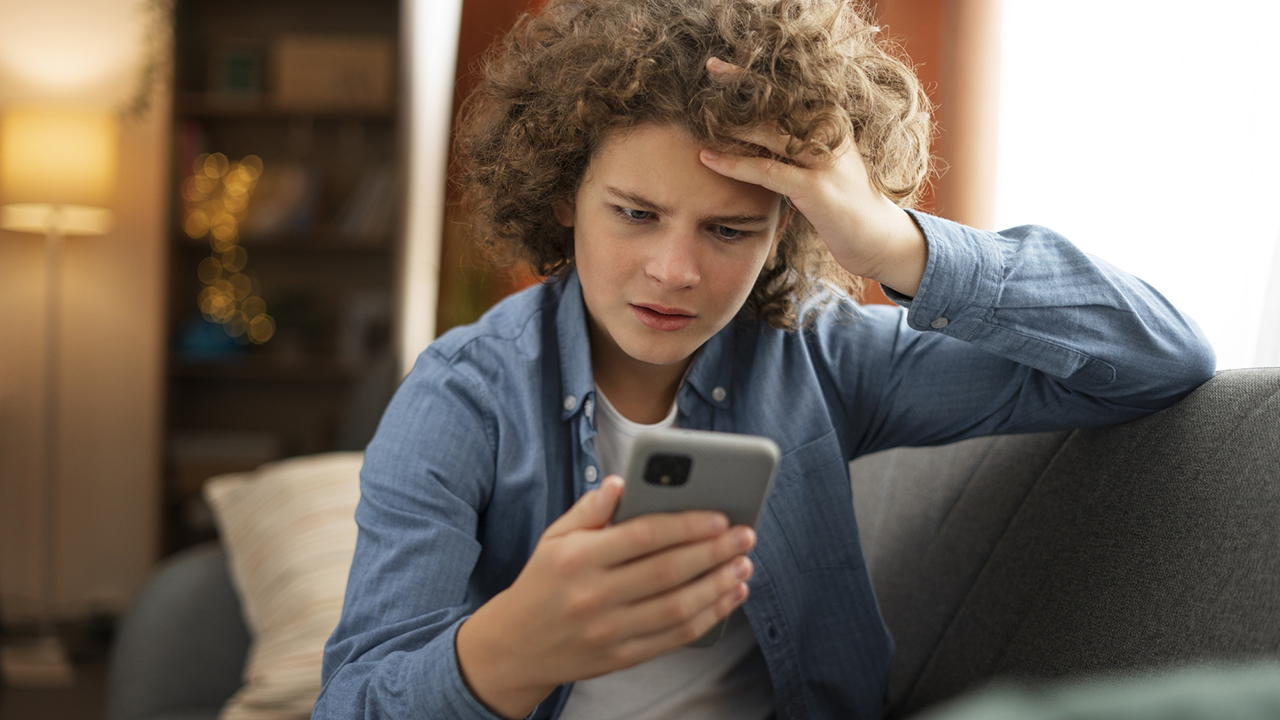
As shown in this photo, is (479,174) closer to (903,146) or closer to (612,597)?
(903,146)

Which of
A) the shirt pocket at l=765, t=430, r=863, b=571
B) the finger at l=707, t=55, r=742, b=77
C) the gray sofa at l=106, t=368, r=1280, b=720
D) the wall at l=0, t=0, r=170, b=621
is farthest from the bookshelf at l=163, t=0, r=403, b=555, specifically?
the finger at l=707, t=55, r=742, b=77

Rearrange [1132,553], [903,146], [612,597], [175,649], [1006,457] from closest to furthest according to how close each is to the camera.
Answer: [612,597] < [1132,553] < [903,146] < [1006,457] < [175,649]

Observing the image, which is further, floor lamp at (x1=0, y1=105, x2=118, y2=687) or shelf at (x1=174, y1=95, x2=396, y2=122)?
shelf at (x1=174, y1=95, x2=396, y2=122)

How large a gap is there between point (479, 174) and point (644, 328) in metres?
0.34

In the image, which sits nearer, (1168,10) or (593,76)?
(593,76)

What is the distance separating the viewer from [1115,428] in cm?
94

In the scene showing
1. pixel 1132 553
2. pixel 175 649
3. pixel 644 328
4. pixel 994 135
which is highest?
pixel 994 135

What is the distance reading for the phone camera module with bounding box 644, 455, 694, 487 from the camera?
564 millimetres

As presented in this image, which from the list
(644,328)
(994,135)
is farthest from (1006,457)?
(994,135)

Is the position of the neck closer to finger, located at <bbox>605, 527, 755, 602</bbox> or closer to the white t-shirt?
the white t-shirt

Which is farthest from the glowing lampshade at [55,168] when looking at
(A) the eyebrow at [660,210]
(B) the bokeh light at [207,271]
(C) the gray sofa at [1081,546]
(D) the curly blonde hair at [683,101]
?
(A) the eyebrow at [660,210]

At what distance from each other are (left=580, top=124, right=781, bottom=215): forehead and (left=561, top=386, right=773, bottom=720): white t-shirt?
0.24 meters

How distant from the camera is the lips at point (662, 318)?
0.85 m

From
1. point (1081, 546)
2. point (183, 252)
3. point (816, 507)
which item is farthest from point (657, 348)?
point (183, 252)
